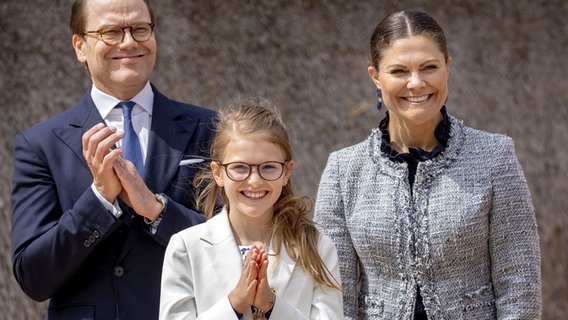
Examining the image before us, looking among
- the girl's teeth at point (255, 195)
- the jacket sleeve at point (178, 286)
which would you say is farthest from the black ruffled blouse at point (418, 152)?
the jacket sleeve at point (178, 286)

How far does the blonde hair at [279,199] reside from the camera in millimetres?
2742

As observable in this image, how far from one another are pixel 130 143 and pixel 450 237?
953 millimetres

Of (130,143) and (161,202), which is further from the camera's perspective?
(130,143)

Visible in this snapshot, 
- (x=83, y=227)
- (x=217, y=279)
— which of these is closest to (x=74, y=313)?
(x=83, y=227)

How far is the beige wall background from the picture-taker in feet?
16.3

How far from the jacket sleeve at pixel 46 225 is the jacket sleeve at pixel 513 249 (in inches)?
40.7

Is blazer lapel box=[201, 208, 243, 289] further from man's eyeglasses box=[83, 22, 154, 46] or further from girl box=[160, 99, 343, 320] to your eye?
man's eyeglasses box=[83, 22, 154, 46]

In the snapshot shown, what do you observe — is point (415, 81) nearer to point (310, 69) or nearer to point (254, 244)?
point (254, 244)

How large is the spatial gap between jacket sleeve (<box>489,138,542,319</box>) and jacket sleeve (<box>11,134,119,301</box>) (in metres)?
1.03

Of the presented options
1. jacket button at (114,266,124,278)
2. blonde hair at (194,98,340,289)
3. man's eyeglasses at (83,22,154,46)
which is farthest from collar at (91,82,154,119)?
jacket button at (114,266,124,278)

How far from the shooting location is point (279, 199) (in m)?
2.87

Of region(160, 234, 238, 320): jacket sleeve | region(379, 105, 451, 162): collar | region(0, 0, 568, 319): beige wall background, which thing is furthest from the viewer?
region(0, 0, 568, 319): beige wall background

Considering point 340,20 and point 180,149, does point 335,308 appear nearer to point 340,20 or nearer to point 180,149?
point 180,149

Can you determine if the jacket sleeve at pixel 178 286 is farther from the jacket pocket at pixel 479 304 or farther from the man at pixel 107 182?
the jacket pocket at pixel 479 304
